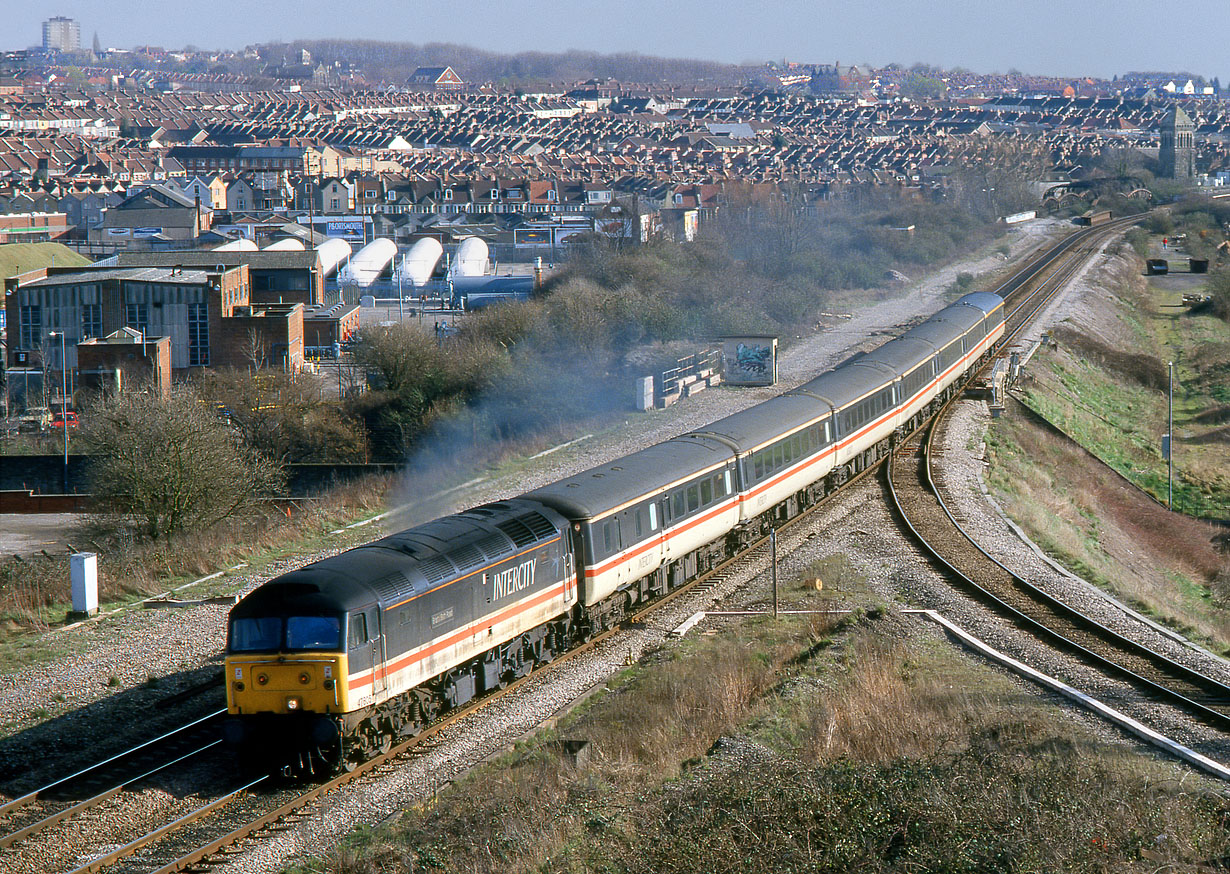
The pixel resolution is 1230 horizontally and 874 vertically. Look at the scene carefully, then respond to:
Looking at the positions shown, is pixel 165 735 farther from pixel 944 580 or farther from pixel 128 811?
pixel 944 580

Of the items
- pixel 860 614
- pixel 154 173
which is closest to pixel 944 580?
pixel 860 614

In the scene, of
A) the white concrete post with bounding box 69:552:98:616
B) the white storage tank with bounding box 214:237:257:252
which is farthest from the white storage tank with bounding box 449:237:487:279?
the white concrete post with bounding box 69:552:98:616

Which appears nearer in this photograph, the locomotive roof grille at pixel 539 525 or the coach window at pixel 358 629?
the coach window at pixel 358 629

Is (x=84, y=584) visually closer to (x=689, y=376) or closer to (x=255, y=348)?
(x=689, y=376)

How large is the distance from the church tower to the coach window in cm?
15779

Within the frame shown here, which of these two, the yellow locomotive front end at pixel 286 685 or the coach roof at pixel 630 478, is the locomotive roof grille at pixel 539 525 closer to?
the coach roof at pixel 630 478

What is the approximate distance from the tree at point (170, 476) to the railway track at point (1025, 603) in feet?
50.1

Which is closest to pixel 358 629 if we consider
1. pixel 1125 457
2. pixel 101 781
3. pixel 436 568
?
pixel 436 568

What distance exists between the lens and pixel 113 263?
73125 millimetres

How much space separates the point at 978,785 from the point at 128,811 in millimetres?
8365

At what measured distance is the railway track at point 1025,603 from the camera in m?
17.0

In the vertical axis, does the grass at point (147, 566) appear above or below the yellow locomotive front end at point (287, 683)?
below

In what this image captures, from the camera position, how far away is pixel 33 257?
268 ft

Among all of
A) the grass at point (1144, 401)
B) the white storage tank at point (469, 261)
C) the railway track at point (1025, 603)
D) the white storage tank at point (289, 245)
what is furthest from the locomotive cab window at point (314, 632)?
the white storage tank at point (289, 245)
